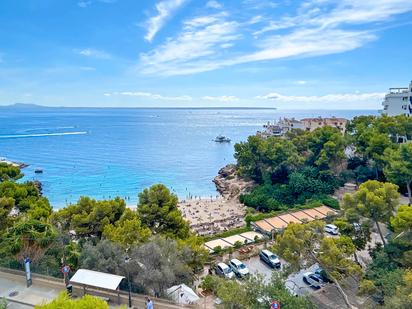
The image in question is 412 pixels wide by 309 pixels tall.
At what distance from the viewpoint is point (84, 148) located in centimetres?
8650

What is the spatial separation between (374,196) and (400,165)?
417 inches

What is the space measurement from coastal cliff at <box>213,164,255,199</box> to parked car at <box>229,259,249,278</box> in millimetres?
21935

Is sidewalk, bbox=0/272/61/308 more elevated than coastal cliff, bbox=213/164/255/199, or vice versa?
sidewalk, bbox=0/272/61/308

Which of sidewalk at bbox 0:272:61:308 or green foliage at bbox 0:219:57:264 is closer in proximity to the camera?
sidewalk at bbox 0:272:61:308

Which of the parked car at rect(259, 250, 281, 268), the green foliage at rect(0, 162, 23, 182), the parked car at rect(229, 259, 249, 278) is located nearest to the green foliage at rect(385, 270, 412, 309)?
the parked car at rect(229, 259, 249, 278)

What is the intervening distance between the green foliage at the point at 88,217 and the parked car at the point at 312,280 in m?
10.7

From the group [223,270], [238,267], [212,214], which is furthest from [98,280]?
[212,214]

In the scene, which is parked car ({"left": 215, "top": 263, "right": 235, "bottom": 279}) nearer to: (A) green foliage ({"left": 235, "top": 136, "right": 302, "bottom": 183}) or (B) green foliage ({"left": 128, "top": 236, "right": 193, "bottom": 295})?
(B) green foliage ({"left": 128, "top": 236, "right": 193, "bottom": 295})

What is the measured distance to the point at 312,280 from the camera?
53.9 feet

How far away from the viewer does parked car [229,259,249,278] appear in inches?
709

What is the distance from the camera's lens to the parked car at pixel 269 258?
1897 cm

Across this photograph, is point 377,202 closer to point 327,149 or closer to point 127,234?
point 127,234

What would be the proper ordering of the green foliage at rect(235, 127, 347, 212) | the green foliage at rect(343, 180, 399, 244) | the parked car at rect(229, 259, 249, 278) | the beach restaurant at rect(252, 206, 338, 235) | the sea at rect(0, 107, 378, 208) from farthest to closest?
1. the sea at rect(0, 107, 378, 208)
2. the green foliage at rect(235, 127, 347, 212)
3. the beach restaurant at rect(252, 206, 338, 235)
4. the parked car at rect(229, 259, 249, 278)
5. the green foliage at rect(343, 180, 399, 244)

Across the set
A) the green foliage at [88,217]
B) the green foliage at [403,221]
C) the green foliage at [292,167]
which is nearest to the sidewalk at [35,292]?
the green foliage at [88,217]
